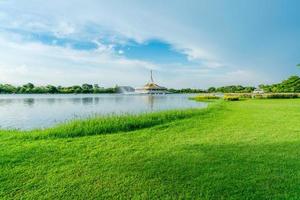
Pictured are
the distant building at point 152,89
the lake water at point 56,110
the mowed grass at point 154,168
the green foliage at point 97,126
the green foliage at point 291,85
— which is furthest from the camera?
the distant building at point 152,89

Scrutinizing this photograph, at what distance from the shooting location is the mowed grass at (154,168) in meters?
3.15

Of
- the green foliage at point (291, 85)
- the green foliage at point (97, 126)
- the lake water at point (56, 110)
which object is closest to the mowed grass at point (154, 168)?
the green foliage at point (97, 126)

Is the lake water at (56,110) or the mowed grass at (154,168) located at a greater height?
the mowed grass at (154,168)

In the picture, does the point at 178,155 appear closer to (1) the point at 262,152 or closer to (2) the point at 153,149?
(2) the point at 153,149

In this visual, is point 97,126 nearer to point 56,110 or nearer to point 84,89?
point 56,110

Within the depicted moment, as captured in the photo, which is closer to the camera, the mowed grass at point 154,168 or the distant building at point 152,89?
the mowed grass at point 154,168

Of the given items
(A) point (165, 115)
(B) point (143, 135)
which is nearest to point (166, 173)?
(B) point (143, 135)

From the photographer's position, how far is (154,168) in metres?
3.95

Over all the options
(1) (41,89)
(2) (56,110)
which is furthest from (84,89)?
(2) (56,110)

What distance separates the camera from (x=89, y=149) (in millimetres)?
5285

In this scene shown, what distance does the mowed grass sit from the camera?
3150mm

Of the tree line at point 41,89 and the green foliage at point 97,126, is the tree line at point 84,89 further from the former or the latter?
the green foliage at point 97,126

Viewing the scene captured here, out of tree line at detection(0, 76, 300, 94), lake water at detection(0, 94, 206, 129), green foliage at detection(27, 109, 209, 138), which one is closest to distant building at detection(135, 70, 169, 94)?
tree line at detection(0, 76, 300, 94)

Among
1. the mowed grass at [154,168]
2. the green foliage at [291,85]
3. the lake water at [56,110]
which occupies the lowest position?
the lake water at [56,110]
